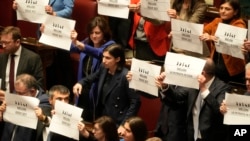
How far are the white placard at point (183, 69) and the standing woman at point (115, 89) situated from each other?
47 centimetres

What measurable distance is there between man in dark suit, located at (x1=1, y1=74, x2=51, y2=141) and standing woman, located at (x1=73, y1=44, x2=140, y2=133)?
263 mm

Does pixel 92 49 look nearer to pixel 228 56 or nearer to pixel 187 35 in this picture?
pixel 187 35

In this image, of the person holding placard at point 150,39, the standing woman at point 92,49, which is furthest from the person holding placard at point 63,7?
the person holding placard at point 150,39

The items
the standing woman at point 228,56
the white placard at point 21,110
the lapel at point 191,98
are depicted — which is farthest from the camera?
the standing woman at point 228,56

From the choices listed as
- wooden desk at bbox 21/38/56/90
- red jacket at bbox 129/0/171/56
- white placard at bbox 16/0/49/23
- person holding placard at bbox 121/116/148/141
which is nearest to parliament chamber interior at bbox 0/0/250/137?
wooden desk at bbox 21/38/56/90

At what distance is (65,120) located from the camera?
4.44m

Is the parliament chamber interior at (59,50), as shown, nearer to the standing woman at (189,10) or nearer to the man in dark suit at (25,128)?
the standing woman at (189,10)

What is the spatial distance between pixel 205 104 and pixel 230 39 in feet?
1.52

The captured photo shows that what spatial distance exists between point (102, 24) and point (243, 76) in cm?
113

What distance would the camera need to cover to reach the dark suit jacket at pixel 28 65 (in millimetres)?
5305

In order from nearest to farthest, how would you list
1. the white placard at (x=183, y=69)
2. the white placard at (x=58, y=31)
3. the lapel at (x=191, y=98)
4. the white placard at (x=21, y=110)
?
the white placard at (x=183, y=69)
the lapel at (x=191, y=98)
the white placard at (x=21, y=110)
the white placard at (x=58, y=31)

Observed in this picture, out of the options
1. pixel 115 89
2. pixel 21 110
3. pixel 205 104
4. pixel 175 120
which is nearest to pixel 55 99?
pixel 21 110

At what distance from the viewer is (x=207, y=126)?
436cm

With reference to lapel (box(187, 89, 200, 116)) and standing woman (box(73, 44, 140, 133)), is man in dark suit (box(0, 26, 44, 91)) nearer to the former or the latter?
standing woman (box(73, 44, 140, 133))
